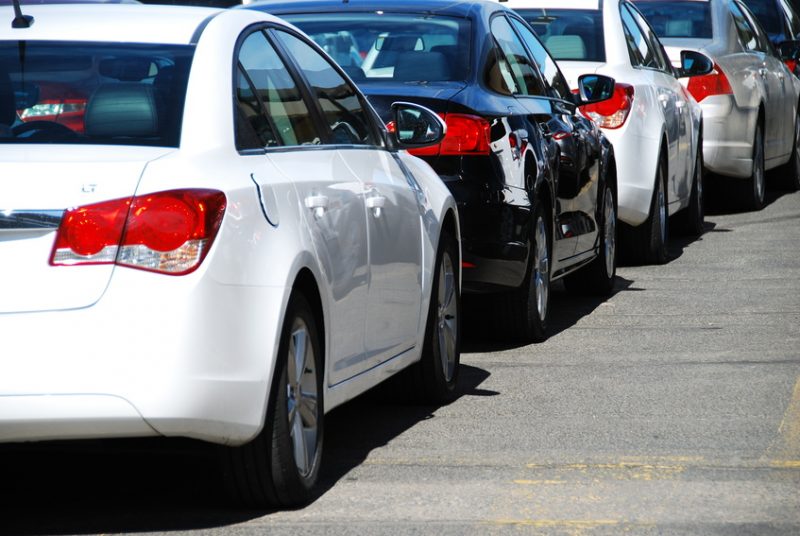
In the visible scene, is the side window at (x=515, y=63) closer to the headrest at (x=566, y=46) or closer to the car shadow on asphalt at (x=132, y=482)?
the headrest at (x=566, y=46)

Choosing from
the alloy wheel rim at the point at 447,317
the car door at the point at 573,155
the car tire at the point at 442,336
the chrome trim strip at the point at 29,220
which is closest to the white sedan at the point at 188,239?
the chrome trim strip at the point at 29,220

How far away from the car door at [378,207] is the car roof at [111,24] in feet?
1.85

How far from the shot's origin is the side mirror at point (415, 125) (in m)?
7.11

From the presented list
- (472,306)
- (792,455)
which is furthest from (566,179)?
(792,455)

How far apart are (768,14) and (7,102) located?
52.8 feet

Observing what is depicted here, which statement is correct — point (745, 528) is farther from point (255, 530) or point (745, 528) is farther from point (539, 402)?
point (539, 402)

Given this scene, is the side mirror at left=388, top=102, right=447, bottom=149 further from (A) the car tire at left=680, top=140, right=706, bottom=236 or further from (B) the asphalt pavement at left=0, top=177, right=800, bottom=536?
(A) the car tire at left=680, top=140, right=706, bottom=236

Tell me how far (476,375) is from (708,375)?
1046mm

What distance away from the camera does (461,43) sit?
28.2ft

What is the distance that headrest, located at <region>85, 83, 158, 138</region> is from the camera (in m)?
5.06

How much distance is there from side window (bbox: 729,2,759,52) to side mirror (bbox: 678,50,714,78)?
1.82 meters

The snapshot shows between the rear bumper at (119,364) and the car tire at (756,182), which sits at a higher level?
the rear bumper at (119,364)

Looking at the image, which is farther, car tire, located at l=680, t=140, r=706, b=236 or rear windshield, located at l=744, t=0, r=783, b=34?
rear windshield, located at l=744, t=0, r=783, b=34

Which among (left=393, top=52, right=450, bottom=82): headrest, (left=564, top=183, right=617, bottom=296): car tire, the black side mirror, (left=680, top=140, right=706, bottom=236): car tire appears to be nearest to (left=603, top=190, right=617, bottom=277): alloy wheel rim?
(left=564, top=183, right=617, bottom=296): car tire
